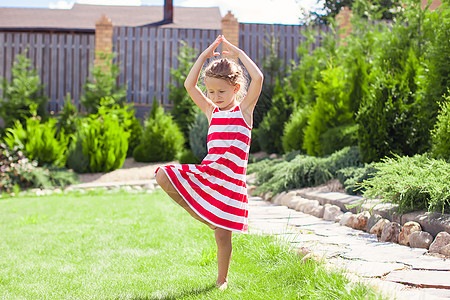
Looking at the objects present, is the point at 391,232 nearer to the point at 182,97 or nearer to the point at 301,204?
the point at 301,204

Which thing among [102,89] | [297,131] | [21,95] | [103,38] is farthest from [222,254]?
[103,38]

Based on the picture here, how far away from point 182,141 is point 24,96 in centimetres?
435

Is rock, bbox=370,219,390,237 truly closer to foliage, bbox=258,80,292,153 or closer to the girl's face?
the girl's face

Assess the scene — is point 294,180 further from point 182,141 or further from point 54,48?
point 54,48

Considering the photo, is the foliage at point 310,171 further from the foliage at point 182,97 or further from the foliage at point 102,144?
the foliage at point 182,97

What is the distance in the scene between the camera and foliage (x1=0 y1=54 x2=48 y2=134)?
11320mm

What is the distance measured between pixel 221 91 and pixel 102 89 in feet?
32.2

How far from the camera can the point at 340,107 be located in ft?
24.8

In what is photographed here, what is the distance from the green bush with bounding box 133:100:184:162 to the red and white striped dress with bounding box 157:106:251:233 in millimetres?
7942

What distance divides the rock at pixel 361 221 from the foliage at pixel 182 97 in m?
7.44

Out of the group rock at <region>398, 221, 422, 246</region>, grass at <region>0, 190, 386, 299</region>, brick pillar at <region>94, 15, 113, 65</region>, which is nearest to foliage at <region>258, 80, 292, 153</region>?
brick pillar at <region>94, 15, 113, 65</region>

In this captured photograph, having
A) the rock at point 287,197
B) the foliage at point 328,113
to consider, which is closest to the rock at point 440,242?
the rock at point 287,197

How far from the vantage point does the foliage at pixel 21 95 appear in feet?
37.1

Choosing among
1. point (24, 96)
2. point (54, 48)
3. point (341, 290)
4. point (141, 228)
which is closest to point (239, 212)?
point (341, 290)
